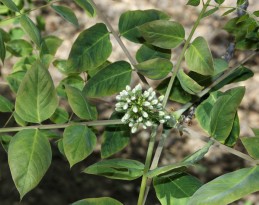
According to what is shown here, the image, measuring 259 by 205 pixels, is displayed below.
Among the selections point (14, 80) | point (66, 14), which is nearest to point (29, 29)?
point (66, 14)

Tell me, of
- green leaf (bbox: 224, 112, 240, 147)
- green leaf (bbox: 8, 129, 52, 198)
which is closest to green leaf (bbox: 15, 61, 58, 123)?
green leaf (bbox: 8, 129, 52, 198)

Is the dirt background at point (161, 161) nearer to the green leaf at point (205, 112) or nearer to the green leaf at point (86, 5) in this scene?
the green leaf at point (205, 112)

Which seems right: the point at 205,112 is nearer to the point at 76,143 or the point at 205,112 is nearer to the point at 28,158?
the point at 76,143

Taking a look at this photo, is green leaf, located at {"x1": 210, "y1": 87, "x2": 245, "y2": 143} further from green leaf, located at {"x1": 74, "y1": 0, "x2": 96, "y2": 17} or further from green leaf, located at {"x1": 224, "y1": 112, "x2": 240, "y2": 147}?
green leaf, located at {"x1": 74, "y1": 0, "x2": 96, "y2": 17}

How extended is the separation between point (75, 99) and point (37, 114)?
0.10 meters

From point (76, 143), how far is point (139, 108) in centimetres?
16

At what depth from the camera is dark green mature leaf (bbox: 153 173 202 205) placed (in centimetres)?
121

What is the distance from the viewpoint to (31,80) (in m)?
1.10

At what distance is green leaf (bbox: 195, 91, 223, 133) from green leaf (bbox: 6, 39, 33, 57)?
0.63m

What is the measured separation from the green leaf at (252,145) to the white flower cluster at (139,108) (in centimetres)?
18

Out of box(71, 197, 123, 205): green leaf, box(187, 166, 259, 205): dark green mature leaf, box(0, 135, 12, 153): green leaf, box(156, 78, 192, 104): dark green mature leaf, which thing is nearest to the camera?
box(187, 166, 259, 205): dark green mature leaf

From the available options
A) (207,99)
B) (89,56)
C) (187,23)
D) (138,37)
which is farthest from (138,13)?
(187,23)

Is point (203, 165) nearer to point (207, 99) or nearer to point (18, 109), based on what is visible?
point (207, 99)

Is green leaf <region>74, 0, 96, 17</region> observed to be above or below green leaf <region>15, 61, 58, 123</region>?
above
